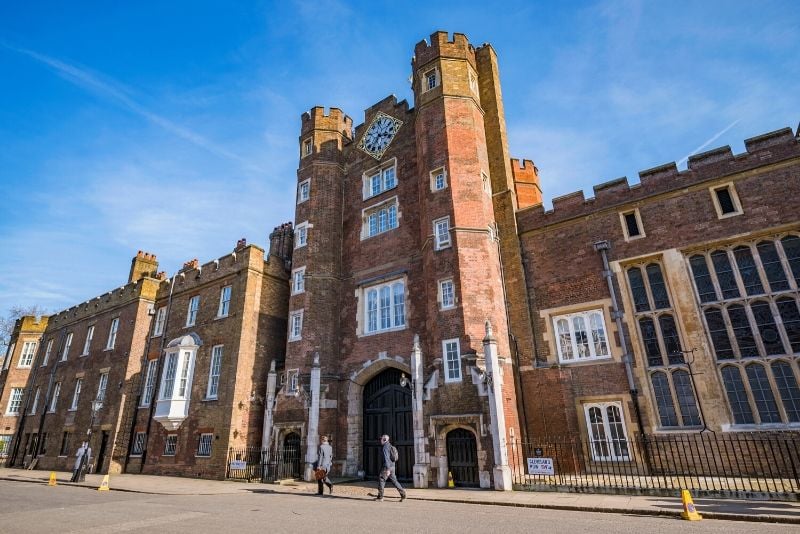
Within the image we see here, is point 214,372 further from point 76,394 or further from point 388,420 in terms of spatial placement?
point 76,394

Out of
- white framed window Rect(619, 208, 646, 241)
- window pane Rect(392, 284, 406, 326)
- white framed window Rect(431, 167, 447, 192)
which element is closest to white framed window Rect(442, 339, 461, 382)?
window pane Rect(392, 284, 406, 326)

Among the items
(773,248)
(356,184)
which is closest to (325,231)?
(356,184)

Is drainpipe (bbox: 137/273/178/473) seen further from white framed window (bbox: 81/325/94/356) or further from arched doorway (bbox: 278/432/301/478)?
arched doorway (bbox: 278/432/301/478)

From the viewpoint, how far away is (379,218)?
2294 cm

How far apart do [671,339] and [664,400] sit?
2.09 m

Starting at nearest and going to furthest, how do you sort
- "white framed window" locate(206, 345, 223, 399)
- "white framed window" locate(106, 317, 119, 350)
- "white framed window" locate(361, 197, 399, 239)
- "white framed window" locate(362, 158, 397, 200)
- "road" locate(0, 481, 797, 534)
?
"road" locate(0, 481, 797, 534) → "white framed window" locate(361, 197, 399, 239) → "white framed window" locate(206, 345, 223, 399) → "white framed window" locate(362, 158, 397, 200) → "white framed window" locate(106, 317, 119, 350)

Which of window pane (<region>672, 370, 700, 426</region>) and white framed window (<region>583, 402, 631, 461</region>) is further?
white framed window (<region>583, 402, 631, 461</region>)

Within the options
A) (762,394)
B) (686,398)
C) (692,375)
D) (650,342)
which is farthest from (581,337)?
(762,394)

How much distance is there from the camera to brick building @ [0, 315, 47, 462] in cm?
3559

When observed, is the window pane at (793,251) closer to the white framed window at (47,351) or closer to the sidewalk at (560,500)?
the sidewalk at (560,500)

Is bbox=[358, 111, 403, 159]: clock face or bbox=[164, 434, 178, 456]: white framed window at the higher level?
bbox=[358, 111, 403, 159]: clock face

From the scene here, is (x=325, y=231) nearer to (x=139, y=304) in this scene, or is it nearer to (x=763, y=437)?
(x=139, y=304)

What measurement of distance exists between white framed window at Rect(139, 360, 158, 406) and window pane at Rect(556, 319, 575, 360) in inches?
879

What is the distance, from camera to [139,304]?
28375 millimetres
